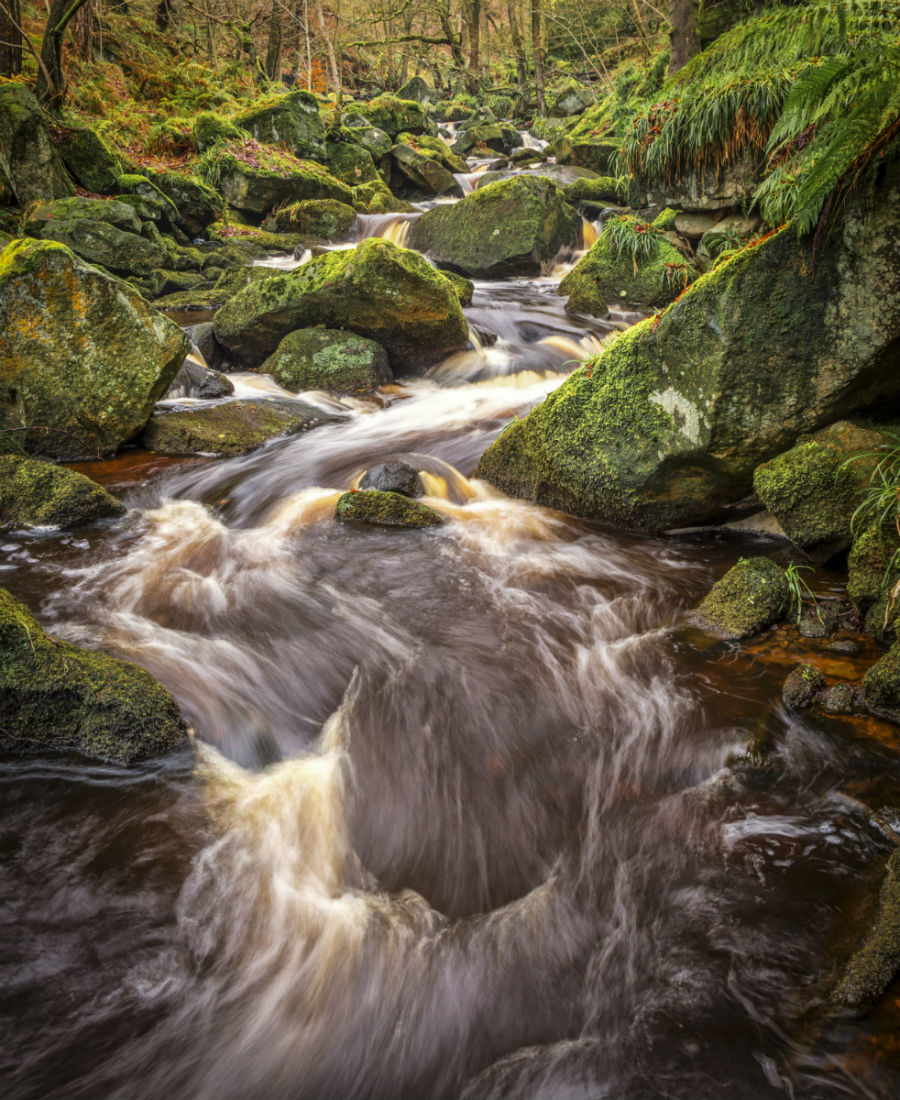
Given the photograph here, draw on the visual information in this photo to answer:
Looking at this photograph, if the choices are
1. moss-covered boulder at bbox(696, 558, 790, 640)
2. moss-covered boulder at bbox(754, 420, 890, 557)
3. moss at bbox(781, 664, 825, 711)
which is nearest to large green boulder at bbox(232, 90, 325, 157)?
moss-covered boulder at bbox(754, 420, 890, 557)

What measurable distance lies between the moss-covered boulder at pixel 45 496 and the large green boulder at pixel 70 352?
0.97m

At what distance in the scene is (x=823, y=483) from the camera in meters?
4.06

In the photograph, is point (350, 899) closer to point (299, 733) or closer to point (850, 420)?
point (299, 733)

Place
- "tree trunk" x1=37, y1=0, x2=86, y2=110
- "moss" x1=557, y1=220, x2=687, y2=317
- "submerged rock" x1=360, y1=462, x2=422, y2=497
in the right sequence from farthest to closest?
"tree trunk" x1=37, y1=0, x2=86, y2=110
"moss" x1=557, y1=220, x2=687, y2=317
"submerged rock" x1=360, y1=462, x2=422, y2=497

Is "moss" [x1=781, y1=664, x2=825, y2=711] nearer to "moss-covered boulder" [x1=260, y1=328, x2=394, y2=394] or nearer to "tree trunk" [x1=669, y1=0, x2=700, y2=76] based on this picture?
"moss-covered boulder" [x1=260, y1=328, x2=394, y2=394]

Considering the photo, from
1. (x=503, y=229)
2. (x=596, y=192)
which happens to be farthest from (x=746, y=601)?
(x=596, y=192)

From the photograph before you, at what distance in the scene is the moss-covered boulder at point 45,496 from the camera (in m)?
5.61

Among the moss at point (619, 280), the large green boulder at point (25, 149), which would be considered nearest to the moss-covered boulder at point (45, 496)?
the moss at point (619, 280)

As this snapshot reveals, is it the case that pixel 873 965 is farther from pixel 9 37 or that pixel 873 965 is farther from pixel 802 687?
pixel 9 37

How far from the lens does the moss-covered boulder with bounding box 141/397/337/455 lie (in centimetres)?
736

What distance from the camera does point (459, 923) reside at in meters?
2.69

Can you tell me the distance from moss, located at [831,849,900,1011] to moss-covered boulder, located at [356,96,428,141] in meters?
26.6

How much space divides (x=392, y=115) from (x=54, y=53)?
1351cm

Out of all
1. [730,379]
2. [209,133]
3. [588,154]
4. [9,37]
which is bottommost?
[730,379]
